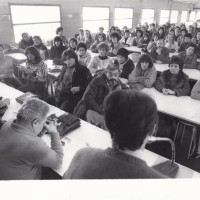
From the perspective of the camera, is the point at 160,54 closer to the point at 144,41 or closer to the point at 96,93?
the point at 144,41

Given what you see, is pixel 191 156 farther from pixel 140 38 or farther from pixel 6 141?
pixel 140 38

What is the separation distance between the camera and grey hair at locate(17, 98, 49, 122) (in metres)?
1.36

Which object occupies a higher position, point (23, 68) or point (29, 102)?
point (29, 102)

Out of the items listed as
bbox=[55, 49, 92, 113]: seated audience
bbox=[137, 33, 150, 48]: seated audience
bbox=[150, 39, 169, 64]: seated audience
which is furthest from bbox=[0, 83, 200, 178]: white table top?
bbox=[137, 33, 150, 48]: seated audience

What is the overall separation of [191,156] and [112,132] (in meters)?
2.19

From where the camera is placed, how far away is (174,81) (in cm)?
295

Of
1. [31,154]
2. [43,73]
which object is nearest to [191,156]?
[31,154]

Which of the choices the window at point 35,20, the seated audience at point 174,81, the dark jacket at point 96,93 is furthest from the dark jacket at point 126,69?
the window at point 35,20

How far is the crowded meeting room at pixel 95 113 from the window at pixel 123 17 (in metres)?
3.90

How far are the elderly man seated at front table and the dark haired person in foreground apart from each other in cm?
63

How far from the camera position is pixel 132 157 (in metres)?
0.70

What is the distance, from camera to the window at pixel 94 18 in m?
8.34

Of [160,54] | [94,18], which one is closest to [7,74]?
[160,54]

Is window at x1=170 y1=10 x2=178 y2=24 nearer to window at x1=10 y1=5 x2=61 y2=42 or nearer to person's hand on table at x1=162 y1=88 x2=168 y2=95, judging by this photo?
window at x1=10 y1=5 x2=61 y2=42
